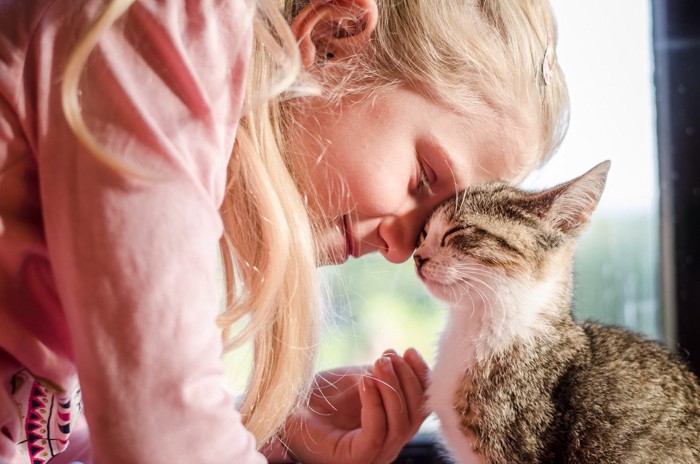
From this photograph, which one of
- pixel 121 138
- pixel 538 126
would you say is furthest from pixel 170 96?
pixel 538 126

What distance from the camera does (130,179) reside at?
0.62 metres

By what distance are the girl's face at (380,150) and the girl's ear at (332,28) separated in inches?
2.7

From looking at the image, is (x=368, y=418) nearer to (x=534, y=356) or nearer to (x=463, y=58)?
(x=534, y=356)

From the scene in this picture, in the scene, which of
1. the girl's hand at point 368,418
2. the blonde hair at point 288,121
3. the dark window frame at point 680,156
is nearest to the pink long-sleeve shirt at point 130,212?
the blonde hair at point 288,121

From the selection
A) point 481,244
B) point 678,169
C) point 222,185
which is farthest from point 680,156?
point 222,185

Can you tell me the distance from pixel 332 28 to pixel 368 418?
1.87 ft

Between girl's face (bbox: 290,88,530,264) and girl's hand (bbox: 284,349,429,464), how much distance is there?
0.77 feet

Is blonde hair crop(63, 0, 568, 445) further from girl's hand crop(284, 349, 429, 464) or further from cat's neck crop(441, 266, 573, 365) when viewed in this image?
cat's neck crop(441, 266, 573, 365)

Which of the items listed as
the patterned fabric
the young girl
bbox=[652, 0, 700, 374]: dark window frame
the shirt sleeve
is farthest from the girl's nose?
bbox=[652, 0, 700, 374]: dark window frame

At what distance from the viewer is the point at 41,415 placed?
825 mm

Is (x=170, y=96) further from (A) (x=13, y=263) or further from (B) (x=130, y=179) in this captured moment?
(A) (x=13, y=263)

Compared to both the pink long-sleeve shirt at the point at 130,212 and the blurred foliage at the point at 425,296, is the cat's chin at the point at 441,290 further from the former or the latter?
the pink long-sleeve shirt at the point at 130,212

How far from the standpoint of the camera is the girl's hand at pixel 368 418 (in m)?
1.02

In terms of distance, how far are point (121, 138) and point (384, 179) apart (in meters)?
0.39
